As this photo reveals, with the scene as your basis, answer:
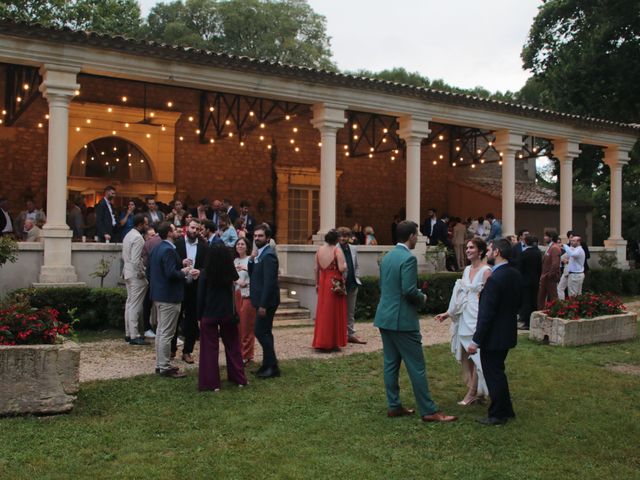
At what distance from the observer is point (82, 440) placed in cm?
499

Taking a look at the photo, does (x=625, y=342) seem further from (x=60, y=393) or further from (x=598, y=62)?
(x=598, y=62)

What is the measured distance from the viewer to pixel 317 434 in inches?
207

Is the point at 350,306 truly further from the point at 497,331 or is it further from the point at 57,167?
the point at 57,167

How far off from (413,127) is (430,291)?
4245 millimetres

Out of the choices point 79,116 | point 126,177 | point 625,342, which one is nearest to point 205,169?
point 126,177

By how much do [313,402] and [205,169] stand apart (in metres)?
13.2

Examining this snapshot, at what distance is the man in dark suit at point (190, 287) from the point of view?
7922mm

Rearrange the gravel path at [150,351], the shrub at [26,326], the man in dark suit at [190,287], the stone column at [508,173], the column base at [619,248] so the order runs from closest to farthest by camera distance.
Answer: the shrub at [26,326] < the gravel path at [150,351] < the man in dark suit at [190,287] < the stone column at [508,173] < the column base at [619,248]

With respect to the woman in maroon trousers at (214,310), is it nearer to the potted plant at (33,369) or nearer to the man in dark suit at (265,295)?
the man in dark suit at (265,295)

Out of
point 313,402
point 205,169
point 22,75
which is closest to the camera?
point 313,402

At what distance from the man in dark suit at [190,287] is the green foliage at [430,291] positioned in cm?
489

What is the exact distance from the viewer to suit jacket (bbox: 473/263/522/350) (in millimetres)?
5473

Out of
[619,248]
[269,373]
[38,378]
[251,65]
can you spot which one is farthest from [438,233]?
[38,378]

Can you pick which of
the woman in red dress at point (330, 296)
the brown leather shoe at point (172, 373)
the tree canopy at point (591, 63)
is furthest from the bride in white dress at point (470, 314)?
the tree canopy at point (591, 63)
